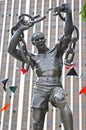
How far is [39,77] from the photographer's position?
6.59m

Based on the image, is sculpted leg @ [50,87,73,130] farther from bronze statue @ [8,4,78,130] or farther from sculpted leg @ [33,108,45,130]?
sculpted leg @ [33,108,45,130]

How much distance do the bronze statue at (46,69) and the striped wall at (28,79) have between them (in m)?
→ 31.2

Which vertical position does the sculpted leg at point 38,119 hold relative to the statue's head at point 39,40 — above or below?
below

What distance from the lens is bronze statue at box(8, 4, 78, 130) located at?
6.10 metres

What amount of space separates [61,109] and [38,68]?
1035 millimetres

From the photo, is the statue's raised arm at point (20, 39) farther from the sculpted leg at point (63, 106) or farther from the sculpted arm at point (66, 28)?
the sculpted leg at point (63, 106)

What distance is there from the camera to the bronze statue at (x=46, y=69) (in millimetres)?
6097

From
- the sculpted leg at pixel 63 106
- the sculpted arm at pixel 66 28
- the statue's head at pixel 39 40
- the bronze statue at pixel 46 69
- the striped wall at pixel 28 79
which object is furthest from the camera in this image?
the striped wall at pixel 28 79

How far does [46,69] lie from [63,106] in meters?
0.87

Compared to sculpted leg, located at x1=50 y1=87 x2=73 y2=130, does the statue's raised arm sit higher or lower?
higher

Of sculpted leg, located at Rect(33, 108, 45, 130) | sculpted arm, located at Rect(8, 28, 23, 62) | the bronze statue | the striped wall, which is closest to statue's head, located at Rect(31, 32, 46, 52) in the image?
the bronze statue

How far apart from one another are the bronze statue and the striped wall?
102 feet

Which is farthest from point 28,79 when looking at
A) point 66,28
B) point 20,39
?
point 66,28

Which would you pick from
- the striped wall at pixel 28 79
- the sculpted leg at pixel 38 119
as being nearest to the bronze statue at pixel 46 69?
the sculpted leg at pixel 38 119
